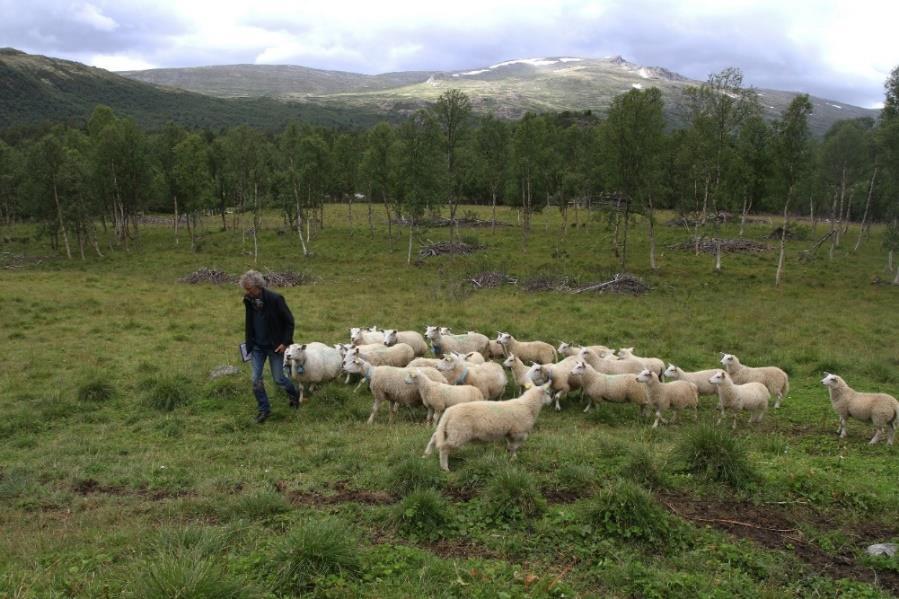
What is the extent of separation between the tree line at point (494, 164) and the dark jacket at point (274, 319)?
31696 millimetres

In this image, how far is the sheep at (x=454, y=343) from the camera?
52.9 feet

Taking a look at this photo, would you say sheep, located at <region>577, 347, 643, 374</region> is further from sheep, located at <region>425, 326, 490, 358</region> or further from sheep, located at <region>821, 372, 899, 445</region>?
sheep, located at <region>821, 372, 899, 445</region>

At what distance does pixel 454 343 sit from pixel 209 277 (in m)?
25.5

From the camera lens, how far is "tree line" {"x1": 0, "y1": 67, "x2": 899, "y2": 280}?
36.5m

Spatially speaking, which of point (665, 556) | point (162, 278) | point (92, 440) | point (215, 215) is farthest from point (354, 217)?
point (665, 556)

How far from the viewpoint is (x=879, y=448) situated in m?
9.99

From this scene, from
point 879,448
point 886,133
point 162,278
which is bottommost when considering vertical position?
point 162,278

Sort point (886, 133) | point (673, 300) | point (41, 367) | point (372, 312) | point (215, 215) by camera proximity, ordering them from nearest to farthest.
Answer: point (41, 367)
point (372, 312)
point (673, 300)
point (886, 133)
point (215, 215)

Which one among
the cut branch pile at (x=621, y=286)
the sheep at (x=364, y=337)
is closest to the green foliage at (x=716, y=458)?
the sheep at (x=364, y=337)

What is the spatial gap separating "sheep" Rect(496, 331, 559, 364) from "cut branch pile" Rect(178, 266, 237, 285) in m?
25.0

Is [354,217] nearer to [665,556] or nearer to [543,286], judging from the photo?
[543,286]

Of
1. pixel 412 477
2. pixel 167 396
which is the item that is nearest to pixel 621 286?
pixel 167 396

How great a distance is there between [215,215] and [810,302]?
79506 millimetres

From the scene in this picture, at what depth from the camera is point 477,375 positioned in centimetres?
1245
